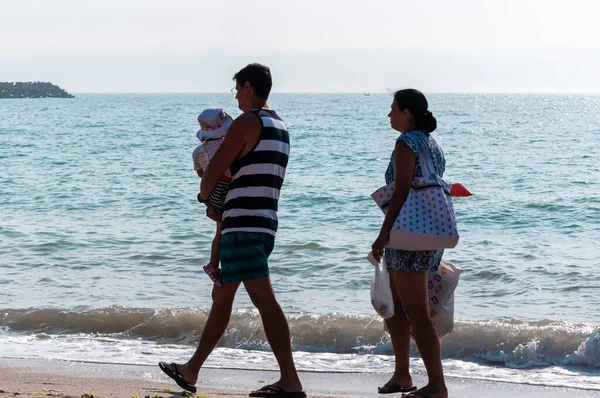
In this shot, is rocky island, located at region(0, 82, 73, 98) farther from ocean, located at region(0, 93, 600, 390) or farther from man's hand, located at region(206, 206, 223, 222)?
man's hand, located at region(206, 206, 223, 222)

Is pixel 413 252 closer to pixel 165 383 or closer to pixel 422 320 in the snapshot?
pixel 422 320

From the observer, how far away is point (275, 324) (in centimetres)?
443

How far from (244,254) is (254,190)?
0.31 meters

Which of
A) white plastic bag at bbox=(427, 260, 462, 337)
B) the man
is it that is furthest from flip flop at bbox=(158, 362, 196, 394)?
white plastic bag at bbox=(427, 260, 462, 337)

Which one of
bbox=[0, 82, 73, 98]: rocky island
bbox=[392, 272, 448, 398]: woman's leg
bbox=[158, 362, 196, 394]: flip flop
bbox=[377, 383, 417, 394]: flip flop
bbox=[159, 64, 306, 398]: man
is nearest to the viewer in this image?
bbox=[159, 64, 306, 398]: man

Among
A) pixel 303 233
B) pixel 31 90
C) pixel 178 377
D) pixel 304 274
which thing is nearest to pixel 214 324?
pixel 178 377

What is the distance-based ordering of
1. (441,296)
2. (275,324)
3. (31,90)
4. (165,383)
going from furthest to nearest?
(31,90), (165,383), (441,296), (275,324)

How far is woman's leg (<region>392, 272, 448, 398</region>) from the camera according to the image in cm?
Answer: 438

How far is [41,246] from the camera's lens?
11.5 m

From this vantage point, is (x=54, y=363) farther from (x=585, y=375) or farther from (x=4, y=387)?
(x=585, y=375)

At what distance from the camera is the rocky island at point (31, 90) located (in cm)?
14100

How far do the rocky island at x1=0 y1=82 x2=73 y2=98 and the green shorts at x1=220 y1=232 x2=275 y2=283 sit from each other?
14312cm

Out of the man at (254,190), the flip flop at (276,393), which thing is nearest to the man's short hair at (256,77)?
the man at (254,190)

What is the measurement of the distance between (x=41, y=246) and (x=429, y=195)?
813 centimetres
